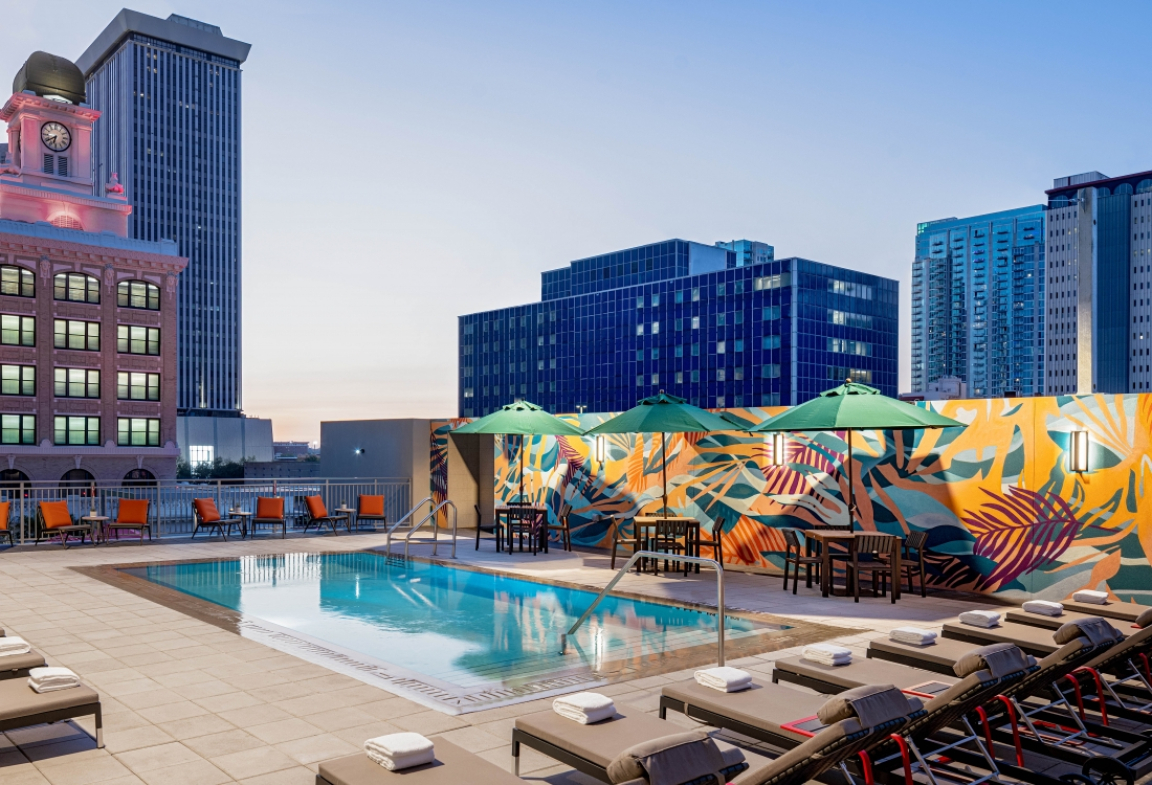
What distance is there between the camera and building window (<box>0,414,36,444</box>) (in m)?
46.7

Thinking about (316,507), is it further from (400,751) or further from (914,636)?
(400,751)

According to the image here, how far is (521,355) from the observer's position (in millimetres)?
110750

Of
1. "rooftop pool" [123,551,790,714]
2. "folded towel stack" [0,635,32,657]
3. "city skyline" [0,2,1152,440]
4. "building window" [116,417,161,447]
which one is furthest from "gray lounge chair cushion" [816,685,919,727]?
"building window" [116,417,161,447]

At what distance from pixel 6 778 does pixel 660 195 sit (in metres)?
118

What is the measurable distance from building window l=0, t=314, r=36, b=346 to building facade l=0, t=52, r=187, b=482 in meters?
0.05

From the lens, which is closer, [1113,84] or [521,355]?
[521,355]

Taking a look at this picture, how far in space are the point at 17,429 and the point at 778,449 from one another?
4663cm

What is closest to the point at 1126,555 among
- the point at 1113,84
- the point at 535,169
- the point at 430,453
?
the point at 430,453

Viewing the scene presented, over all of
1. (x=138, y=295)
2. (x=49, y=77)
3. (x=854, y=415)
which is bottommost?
(x=854, y=415)

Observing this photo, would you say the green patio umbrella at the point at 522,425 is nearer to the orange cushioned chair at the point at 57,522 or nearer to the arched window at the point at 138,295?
the orange cushioned chair at the point at 57,522

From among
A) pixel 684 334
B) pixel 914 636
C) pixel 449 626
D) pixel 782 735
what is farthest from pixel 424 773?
pixel 684 334

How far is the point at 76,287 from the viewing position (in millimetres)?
47750

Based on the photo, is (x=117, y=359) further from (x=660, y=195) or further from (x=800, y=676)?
(x=660, y=195)

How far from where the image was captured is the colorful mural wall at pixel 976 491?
995 cm
